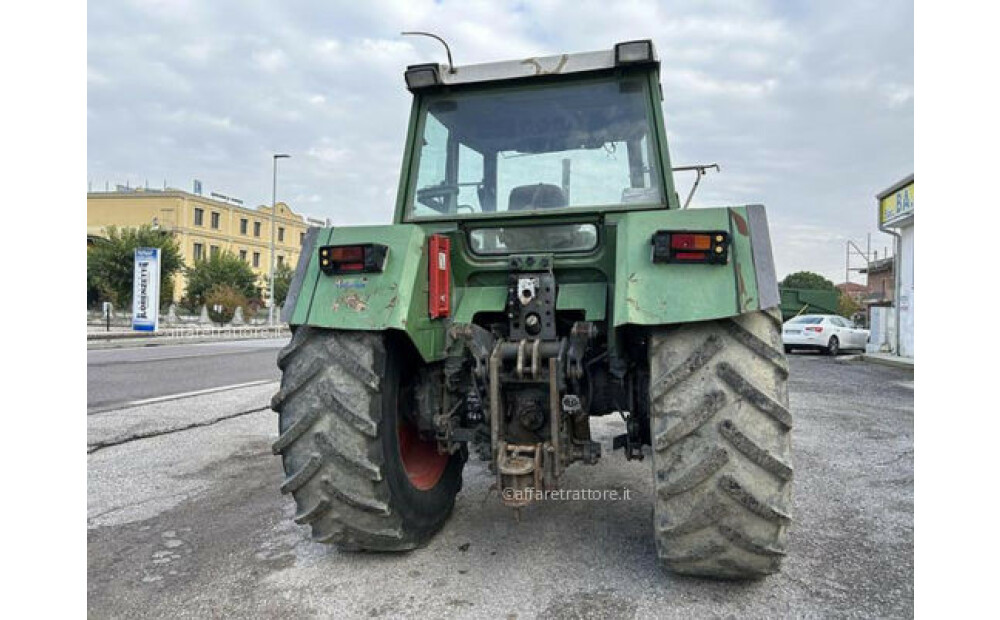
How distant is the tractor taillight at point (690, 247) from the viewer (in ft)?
8.56

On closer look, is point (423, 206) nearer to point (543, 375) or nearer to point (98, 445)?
point (543, 375)

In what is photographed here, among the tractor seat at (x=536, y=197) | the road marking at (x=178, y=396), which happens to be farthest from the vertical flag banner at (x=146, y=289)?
the tractor seat at (x=536, y=197)

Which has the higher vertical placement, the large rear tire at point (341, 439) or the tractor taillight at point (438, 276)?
the tractor taillight at point (438, 276)

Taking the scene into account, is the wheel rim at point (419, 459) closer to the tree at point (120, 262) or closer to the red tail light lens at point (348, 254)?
the red tail light lens at point (348, 254)

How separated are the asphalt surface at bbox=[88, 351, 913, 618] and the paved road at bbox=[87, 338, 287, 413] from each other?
4.17 meters

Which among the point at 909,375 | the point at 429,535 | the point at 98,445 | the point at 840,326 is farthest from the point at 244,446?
the point at 840,326

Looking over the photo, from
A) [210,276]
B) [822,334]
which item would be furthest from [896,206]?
[210,276]

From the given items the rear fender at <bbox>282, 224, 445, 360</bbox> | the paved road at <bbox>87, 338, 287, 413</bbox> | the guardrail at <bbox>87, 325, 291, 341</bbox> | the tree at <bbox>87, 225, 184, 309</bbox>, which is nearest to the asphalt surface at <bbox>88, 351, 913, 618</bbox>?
the rear fender at <bbox>282, 224, 445, 360</bbox>

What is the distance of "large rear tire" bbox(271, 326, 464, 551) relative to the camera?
9.36 feet

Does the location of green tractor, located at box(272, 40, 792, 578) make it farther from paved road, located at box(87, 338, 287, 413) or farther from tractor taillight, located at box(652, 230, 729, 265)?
paved road, located at box(87, 338, 287, 413)

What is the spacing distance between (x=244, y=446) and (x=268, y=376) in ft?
20.5

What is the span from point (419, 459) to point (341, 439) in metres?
0.83

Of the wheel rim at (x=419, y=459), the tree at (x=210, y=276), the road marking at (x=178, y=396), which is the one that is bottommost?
the road marking at (x=178, y=396)

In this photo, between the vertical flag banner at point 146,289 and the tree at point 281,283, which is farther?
the tree at point 281,283
